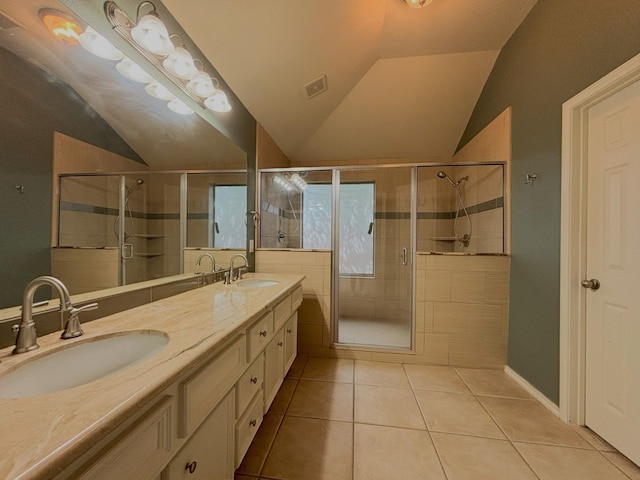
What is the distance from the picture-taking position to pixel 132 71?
121 centimetres

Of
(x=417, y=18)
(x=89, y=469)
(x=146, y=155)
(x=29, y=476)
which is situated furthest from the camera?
(x=417, y=18)

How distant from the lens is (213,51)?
1.70 metres

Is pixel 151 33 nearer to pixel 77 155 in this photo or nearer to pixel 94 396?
pixel 77 155

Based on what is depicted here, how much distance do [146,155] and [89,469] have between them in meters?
1.27

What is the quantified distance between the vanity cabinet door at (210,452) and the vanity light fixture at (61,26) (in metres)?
1.43

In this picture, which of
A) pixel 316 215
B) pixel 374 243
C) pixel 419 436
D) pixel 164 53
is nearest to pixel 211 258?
pixel 164 53

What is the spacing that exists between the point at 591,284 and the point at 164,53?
2.61 metres

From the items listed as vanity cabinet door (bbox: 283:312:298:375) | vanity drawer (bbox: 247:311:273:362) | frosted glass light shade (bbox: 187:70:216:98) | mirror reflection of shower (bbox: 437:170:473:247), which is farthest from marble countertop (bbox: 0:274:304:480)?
mirror reflection of shower (bbox: 437:170:473:247)

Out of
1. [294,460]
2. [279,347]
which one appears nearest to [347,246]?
[279,347]

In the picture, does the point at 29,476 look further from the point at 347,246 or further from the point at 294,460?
the point at 347,246

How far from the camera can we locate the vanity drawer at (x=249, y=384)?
3.71ft

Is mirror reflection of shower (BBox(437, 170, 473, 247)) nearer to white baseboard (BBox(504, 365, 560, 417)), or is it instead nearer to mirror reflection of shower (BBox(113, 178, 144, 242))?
white baseboard (BBox(504, 365, 560, 417))

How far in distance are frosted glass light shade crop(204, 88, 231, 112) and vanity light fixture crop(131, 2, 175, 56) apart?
1.35 feet

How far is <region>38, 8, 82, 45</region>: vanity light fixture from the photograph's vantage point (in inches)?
34.5
